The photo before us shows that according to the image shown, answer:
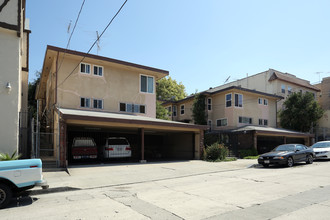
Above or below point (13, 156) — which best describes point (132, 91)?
above

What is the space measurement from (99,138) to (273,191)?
18.5 meters

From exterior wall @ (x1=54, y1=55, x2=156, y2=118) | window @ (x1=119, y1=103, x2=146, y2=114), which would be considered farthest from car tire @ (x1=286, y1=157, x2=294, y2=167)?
window @ (x1=119, y1=103, x2=146, y2=114)

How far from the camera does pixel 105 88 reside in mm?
20906

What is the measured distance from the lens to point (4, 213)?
611cm

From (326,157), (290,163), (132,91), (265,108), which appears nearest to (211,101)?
(265,108)

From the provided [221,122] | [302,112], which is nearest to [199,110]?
[221,122]

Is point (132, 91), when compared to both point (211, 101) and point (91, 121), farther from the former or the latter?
point (211, 101)

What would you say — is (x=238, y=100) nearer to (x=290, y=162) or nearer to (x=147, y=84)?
(x=147, y=84)

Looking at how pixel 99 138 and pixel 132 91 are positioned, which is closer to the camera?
pixel 132 91

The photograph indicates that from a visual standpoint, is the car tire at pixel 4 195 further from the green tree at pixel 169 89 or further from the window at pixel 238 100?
the green tree at pixel 169 89

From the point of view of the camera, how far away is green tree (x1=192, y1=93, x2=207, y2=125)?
3072 cm

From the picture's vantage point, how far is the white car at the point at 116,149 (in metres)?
17.6

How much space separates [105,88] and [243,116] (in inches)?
675

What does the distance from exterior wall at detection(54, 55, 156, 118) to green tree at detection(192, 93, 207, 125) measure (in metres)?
9.06
